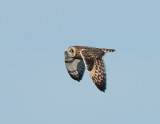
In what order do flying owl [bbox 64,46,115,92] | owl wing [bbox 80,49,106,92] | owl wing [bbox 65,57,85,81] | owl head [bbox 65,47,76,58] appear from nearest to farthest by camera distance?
1. owl wing [bbox 80,49,106,92]
2. flying owl [bbox 64,46,115,92]
3. owl head [bbox 65,47,76,58]
4. owl wing [bbox 65,57,85,81]

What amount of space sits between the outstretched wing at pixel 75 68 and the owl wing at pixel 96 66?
4.91 metres

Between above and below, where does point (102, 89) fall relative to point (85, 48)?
below

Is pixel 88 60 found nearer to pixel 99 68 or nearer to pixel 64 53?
pixel 99 68

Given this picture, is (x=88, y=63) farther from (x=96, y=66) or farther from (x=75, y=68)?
(x=75, y=68)

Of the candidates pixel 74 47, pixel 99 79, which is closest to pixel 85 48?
pixel 74 47

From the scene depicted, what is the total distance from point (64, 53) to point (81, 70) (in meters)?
2.10

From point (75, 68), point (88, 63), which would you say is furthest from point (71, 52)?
point (88, 63)

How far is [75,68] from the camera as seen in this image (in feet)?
194

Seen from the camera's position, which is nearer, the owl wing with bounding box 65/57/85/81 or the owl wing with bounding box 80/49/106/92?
the owl wing with bounding box 80/49/106/92

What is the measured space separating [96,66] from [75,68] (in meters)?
7.43

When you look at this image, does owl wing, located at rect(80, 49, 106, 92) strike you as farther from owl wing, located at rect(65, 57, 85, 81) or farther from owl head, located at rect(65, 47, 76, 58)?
owl wing, located at rect(65, 57, 85, 81)

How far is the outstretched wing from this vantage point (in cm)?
5894

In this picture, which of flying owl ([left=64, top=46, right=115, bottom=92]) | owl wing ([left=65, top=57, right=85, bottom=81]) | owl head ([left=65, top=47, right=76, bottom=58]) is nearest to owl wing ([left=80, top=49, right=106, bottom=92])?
flying owl ([left=64, top=46, right=115, bottom=92])

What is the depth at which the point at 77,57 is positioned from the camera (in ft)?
187
